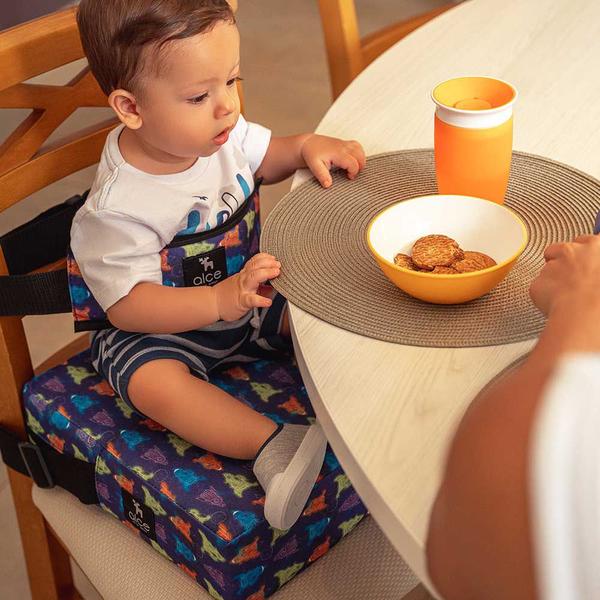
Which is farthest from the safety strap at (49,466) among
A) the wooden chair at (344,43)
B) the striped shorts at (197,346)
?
the wooden chair at (344,43)

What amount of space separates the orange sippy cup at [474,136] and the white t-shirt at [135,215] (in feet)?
1.06

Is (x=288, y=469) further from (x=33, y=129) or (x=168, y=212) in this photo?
(x=33, y=129)

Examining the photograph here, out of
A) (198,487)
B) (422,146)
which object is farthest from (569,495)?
(422,146)

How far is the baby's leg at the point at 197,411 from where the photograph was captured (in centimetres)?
109

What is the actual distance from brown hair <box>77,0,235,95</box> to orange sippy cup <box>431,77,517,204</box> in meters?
0.30

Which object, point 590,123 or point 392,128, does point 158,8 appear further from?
point 590,123

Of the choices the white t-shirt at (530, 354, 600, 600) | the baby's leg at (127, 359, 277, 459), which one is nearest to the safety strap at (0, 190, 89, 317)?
the baby's leg at (127, 359, 277, 459)

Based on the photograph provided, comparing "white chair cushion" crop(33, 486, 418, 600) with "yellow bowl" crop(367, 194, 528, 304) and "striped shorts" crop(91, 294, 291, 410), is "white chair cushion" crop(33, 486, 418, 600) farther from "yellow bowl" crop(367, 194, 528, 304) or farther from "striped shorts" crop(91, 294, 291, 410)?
"yellow bowl" crop(367, 194, 528, 304)

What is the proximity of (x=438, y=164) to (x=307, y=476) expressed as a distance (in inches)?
14.6

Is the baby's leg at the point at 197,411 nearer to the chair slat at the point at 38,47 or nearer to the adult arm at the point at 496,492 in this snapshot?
the chair slat at the point at 38,47

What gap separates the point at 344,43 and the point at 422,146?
0.48 meters

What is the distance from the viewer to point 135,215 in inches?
44.3

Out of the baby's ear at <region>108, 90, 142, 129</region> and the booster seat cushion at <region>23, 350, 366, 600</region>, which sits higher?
the baby's ear at <region>108, 90, 142, 129</region>

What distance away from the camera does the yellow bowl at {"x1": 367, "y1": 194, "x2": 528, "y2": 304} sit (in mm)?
880
